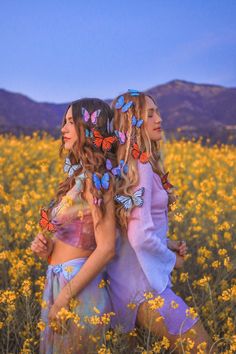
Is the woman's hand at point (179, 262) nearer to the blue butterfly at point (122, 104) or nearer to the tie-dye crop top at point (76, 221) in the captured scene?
the tie-dye crop top at point (76, 221)

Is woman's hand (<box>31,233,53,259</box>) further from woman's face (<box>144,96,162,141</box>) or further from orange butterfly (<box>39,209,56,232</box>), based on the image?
woman's face (<box>144,96,162,141</box>)

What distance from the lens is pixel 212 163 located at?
8.12 metres

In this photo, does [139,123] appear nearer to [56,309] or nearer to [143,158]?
[143,158]

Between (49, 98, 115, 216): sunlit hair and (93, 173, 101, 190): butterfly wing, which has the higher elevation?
(49, 98, 115, 216): sunlit hair

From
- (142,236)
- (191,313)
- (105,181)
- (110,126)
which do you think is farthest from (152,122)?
(191,313)

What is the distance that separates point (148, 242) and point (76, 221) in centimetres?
37

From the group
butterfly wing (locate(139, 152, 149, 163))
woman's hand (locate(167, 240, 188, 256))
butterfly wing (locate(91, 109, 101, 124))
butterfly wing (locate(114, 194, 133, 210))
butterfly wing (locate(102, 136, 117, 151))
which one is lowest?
woman's hand (locate(167, 240, 188, 256))

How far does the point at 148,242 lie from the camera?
7.13 ft

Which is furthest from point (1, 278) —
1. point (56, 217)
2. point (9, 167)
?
point (9, 167)

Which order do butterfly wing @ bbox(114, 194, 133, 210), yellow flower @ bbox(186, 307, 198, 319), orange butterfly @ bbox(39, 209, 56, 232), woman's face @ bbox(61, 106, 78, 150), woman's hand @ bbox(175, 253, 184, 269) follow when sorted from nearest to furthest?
yellow flower @ bbox(186, 307, 198, 319) → butterfly wing @ bbox(114, 194, 133, 210) → orange butterfly @ bbox(39, 209, 56, 232) → woman's face @ bbox(61, 106, 78, 150) → woman's hand @ bbox(175, 253, 184, 269)

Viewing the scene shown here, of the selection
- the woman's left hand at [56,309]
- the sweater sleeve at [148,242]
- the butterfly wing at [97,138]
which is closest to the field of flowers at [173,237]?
the woman's left hand at [56,309]

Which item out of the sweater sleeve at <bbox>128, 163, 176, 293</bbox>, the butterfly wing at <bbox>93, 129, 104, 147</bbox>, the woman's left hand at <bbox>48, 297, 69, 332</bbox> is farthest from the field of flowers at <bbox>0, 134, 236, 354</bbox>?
the butterfly wing at <bbox>93, 129, 104, 147</bbox>

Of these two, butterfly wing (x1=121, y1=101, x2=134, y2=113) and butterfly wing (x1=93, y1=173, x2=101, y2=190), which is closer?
butterfly wing (x1=93, y1=173, x2=101, y2=190)

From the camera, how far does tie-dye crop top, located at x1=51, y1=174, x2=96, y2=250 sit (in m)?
2.31
